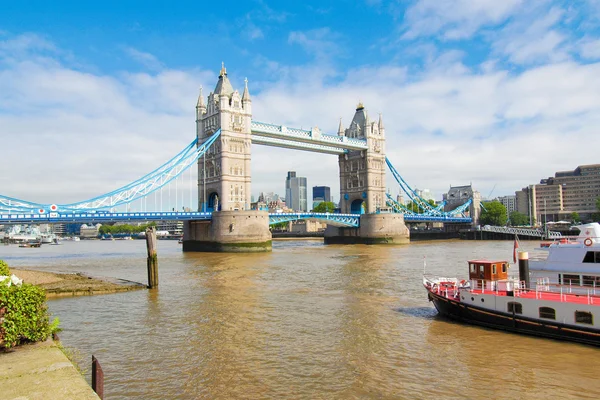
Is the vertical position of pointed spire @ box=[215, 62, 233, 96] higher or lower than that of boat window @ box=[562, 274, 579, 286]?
higher

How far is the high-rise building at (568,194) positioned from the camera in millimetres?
147000

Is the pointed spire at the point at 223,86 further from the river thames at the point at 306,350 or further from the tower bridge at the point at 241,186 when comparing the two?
the river thames at the point at 306,350

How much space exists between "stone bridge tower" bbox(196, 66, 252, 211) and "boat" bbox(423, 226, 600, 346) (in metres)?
43.8

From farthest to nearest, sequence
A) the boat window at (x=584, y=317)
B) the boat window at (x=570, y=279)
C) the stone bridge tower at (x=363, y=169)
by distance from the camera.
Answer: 1. the stone bridge tower at (x=363, y=169)
2. the boat window at (x=570, y=279)
3. the boat window at (x=584, y=317)

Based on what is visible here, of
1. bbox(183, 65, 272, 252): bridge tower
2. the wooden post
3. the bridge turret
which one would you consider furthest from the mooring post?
the bridge turret

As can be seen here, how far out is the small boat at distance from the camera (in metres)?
13.6

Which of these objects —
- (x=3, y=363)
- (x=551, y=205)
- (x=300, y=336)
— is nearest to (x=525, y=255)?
(x=300, y=336)

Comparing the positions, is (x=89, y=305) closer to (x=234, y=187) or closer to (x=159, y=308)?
(x=159, y=308)

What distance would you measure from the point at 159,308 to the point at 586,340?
606 inches

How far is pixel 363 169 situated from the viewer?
79.8m

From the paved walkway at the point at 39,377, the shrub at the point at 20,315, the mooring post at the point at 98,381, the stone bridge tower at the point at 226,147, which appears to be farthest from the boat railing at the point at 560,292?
the stone bridge tower at the point at 226,147

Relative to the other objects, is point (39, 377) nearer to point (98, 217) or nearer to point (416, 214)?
point (98, 217)

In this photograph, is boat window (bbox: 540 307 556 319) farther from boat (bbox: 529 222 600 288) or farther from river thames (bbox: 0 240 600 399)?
boat (bbox: 529 222 600 288)

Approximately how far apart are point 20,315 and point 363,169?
235 ft
